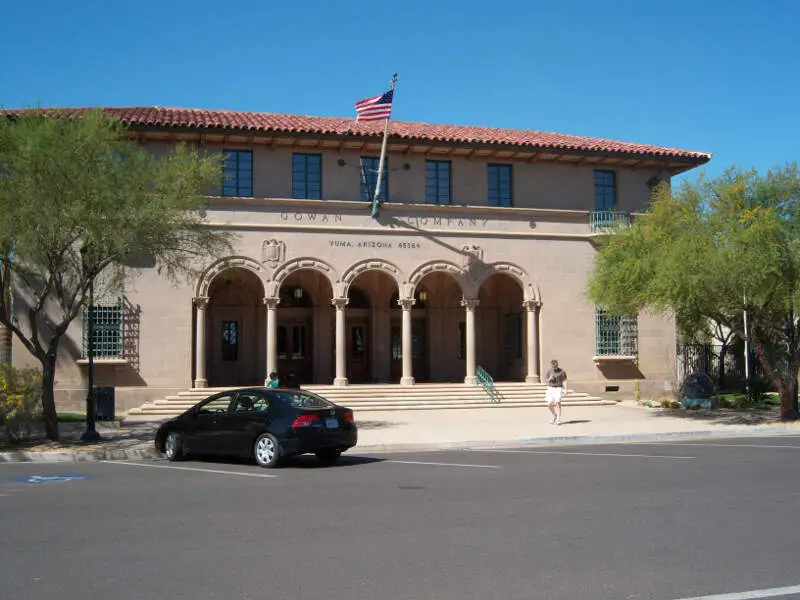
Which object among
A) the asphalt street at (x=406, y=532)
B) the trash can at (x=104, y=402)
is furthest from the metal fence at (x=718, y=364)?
the trash can at (x=104, y=402)

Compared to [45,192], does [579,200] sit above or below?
above

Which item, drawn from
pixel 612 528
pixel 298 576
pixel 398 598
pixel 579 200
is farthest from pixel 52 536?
pixel 579 200

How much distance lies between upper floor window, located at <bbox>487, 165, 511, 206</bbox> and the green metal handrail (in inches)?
235

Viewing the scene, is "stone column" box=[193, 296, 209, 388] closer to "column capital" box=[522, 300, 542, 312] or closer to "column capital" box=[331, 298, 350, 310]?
"column capital" box=[331, 298, 350, 310]

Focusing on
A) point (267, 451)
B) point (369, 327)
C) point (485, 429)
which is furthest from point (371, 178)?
point (267, 451)

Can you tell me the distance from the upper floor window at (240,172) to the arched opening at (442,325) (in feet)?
25.6

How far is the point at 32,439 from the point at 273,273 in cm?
1087

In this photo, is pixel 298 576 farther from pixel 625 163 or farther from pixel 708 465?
pixel 625 163

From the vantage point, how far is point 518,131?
3325 centimetres

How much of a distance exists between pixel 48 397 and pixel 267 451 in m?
6.01

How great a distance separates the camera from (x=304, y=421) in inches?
535

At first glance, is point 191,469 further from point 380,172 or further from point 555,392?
point 380,172

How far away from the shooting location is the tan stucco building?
87.1ft

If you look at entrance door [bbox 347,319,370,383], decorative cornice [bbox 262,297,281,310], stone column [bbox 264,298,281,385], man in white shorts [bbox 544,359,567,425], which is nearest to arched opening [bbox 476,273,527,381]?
entrance door [bbox 347,319,370,383]
